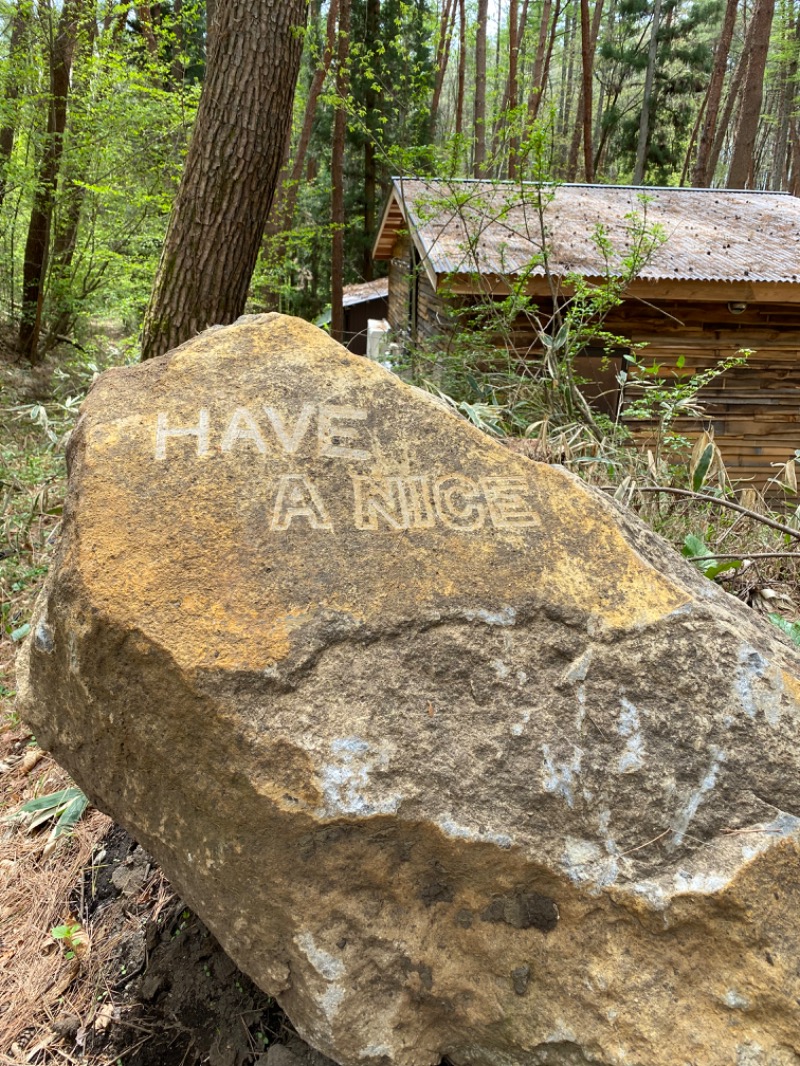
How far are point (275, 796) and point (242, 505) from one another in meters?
0.65

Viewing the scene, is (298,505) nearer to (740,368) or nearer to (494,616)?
(494,616)

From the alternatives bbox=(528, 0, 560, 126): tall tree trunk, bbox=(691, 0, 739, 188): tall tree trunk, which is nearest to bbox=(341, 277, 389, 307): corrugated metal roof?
bbox=(528, 0, 560, 126): tall tree trunk

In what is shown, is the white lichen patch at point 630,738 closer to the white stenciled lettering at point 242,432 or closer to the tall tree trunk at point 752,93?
the white stenciled lettering at point 242,432

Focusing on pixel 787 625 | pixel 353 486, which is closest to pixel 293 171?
pixel 787 625

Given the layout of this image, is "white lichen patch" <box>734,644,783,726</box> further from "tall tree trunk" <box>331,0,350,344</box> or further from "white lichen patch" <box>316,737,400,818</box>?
"tall tree trunk" <box>331,0,350,344</box>

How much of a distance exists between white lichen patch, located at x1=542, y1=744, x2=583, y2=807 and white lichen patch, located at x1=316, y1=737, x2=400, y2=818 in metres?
0.33

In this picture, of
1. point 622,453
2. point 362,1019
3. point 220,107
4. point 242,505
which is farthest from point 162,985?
point 220,107

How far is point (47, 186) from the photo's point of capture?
8.55 m

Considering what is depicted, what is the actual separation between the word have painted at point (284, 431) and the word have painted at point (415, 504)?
0.33ft

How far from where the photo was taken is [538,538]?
1.85 m

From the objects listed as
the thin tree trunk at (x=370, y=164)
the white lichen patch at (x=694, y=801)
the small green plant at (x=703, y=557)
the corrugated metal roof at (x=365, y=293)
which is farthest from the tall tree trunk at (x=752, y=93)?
the white lichen patch at (x=694, y=801)

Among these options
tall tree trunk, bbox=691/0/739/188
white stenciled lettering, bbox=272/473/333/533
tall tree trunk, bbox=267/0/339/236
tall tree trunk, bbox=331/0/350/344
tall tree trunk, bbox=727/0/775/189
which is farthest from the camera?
tall tree trunk, bbox=691/0/739/188

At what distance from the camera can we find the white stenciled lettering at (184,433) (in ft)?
6.01

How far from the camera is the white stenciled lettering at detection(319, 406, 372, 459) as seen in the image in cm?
191
